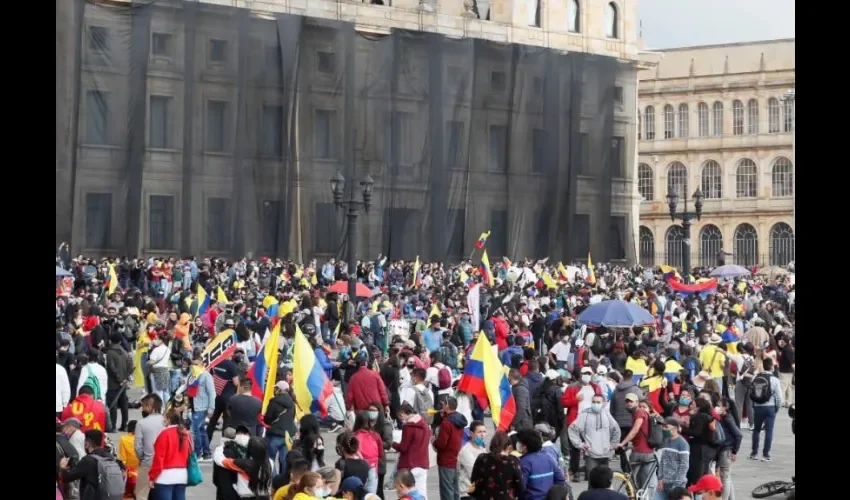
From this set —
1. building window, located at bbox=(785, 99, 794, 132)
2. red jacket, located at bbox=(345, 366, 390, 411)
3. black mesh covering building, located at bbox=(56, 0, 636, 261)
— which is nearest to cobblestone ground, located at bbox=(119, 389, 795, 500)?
red jacket, located at bbox=(345, 366, 390, 411)

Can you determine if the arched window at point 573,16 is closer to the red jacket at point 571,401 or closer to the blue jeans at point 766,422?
the blue jeans at point 766,422

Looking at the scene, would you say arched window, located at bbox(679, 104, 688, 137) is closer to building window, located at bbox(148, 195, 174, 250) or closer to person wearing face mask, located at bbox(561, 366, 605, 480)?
building window, located at bbox(148, 195, 174, 250)

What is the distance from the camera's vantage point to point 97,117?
41000mm

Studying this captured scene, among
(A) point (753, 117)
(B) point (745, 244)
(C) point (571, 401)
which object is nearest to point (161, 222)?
(C) point (571, 401)

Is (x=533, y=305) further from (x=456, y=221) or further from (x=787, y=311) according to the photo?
(x=456, y=221)

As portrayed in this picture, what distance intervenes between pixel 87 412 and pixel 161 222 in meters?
31.8

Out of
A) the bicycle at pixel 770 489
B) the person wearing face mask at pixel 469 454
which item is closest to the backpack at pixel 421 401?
the bicycle at pixel 770 489

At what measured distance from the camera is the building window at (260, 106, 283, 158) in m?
45.2

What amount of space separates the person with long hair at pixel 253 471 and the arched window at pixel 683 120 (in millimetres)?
71730

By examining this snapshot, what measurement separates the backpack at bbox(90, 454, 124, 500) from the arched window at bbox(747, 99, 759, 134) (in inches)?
2843
